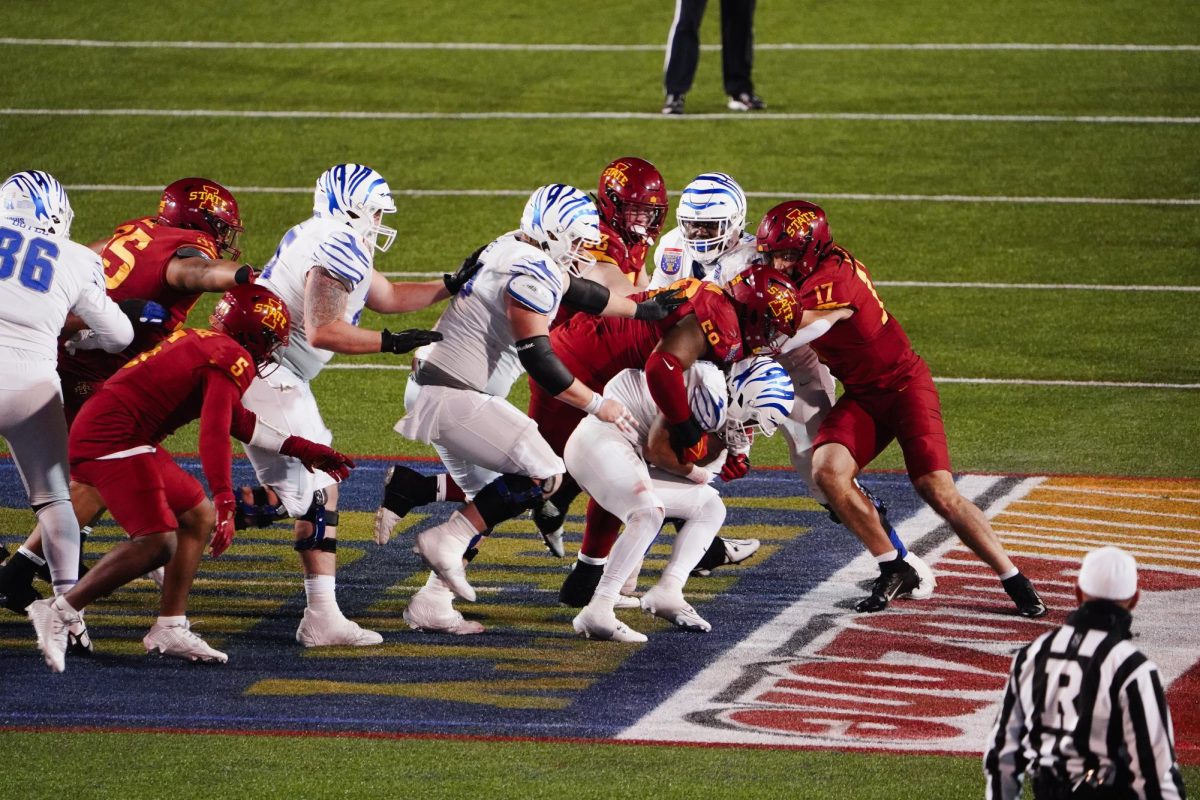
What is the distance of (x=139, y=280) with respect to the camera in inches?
345

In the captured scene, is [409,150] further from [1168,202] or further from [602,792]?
[602,792]

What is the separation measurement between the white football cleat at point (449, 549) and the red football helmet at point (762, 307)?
139 centimetres

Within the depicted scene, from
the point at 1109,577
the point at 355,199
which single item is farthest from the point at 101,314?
the point at 1109,577

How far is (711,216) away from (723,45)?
342 inches

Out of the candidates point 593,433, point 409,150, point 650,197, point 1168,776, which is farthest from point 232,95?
point 1168,776

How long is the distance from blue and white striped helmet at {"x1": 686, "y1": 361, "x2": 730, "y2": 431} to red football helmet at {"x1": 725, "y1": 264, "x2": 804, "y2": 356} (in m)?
0.21

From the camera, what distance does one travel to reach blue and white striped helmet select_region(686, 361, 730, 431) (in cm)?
805

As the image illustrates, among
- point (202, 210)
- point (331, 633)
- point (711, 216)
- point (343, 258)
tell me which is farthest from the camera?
point (711, 216)

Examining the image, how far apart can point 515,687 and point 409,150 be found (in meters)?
11.2

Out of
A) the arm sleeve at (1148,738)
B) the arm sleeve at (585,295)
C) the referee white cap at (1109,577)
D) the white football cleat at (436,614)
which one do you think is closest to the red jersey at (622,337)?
the arm sleeve at (585,295)

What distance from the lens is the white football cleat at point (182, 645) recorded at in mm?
7633

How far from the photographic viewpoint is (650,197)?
959 centimetres

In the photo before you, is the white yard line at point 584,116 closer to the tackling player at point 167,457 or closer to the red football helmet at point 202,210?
the red football helmet at point 202,210

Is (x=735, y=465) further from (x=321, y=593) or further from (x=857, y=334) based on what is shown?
(x=321, y=593)
